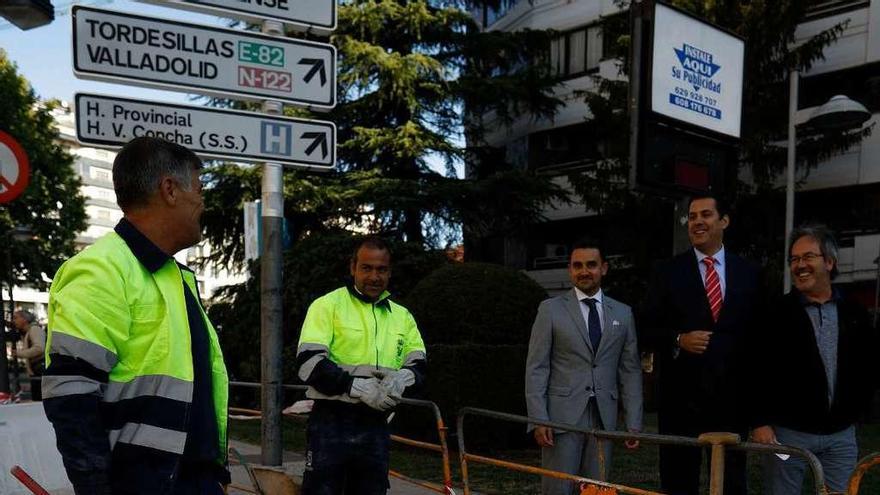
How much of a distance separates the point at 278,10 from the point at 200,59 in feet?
1.94

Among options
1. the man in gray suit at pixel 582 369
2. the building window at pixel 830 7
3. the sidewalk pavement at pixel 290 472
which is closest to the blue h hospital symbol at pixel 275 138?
the man in gray suit at pixel 582 369

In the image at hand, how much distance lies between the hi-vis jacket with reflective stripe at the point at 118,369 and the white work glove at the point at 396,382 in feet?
5.95

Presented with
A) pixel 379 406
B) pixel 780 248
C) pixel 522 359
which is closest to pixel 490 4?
pixel 780 248

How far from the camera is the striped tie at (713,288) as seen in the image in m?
4.32

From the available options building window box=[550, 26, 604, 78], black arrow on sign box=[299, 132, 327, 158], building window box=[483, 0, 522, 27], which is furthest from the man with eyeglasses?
building window box=[550, 26, 604, 78]

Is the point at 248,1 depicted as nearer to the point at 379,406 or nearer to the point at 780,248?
the point at 379,406

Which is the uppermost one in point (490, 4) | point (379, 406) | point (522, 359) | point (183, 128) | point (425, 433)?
point (490, 4)

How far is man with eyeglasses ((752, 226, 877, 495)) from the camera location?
3861 mm

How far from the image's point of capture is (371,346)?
13.8 ft

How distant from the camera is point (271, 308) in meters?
5.37

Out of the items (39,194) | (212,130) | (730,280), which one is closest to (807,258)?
(730,280)

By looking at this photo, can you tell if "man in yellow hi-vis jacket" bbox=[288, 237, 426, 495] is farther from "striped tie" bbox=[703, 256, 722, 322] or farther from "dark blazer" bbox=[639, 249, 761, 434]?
"striped tie" bbox=[703, 256, 722, 322]

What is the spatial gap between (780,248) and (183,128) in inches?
704

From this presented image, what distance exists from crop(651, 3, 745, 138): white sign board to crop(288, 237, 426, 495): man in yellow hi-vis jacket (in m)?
2.57
